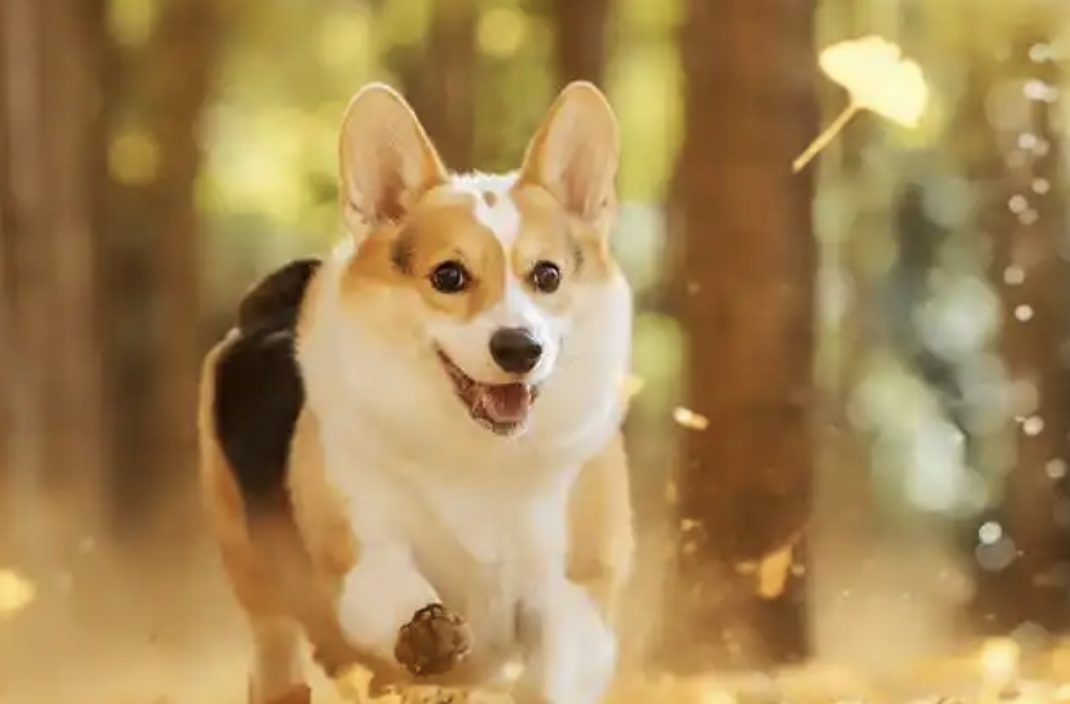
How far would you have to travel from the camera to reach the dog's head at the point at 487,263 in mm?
1446

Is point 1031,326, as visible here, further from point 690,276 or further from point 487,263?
point 487,263

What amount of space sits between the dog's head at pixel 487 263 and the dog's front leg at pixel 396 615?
155 millimetres

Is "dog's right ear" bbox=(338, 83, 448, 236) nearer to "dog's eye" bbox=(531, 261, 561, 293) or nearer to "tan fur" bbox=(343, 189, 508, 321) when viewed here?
"tan fur" bbox=(343, 189, 508, 321)

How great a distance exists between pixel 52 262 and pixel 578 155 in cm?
51

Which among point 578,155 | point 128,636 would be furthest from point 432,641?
point 578,155

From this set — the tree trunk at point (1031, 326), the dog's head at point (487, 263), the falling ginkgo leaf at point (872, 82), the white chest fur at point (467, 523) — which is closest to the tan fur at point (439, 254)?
the dog's head at point (487, 263)

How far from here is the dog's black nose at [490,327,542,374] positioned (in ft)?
4.67

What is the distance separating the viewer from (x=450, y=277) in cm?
145

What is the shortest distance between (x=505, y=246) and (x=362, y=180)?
16cm

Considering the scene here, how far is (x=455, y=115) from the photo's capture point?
1561mm

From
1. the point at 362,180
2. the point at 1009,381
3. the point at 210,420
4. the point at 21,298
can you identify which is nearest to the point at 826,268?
the point at 1009,381

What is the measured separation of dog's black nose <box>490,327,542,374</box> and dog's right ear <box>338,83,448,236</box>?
16cm

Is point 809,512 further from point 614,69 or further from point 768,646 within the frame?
point 614,69

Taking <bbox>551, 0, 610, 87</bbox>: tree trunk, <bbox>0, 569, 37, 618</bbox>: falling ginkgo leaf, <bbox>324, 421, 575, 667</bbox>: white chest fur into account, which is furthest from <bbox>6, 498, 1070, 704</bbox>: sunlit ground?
<bbox>551, 0, 610, 87</bbox>: tree trunk
